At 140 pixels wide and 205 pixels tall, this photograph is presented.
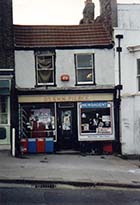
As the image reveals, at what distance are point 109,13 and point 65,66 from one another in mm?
3533

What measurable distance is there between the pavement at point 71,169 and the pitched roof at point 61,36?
5531mm

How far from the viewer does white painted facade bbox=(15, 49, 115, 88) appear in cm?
2427

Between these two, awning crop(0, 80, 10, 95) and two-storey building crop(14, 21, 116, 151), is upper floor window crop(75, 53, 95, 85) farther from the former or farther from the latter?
awning crop(0, 80, 10, 95)

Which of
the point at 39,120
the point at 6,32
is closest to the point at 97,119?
the point at 39,120

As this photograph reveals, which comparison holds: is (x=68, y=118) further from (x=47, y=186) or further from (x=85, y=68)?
(x=47, y=186)

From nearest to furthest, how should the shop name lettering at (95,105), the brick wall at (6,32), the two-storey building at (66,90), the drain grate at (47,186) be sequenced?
the drain grate at (47,186)
the brick wall at (6,32)
the two-storey building at (66,90)
the shop name lettering at (95,105)

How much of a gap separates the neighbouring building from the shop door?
260cm

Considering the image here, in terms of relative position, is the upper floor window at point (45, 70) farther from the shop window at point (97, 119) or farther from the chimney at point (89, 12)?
the chimney at point (89, 12)

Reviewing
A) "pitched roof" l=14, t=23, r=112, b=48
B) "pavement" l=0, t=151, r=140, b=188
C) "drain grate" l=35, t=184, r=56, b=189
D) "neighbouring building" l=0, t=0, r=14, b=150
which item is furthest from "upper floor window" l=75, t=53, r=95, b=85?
"drain grate" l=35, t=184, r=56, b=189

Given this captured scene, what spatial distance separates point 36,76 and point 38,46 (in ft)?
4.90

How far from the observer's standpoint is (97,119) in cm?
2483

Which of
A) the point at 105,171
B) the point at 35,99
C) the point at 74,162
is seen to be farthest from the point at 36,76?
the point at 105,171

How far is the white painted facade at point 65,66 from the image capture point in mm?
24266

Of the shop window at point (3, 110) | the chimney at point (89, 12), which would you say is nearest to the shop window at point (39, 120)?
the shop window at point (3, 110)
